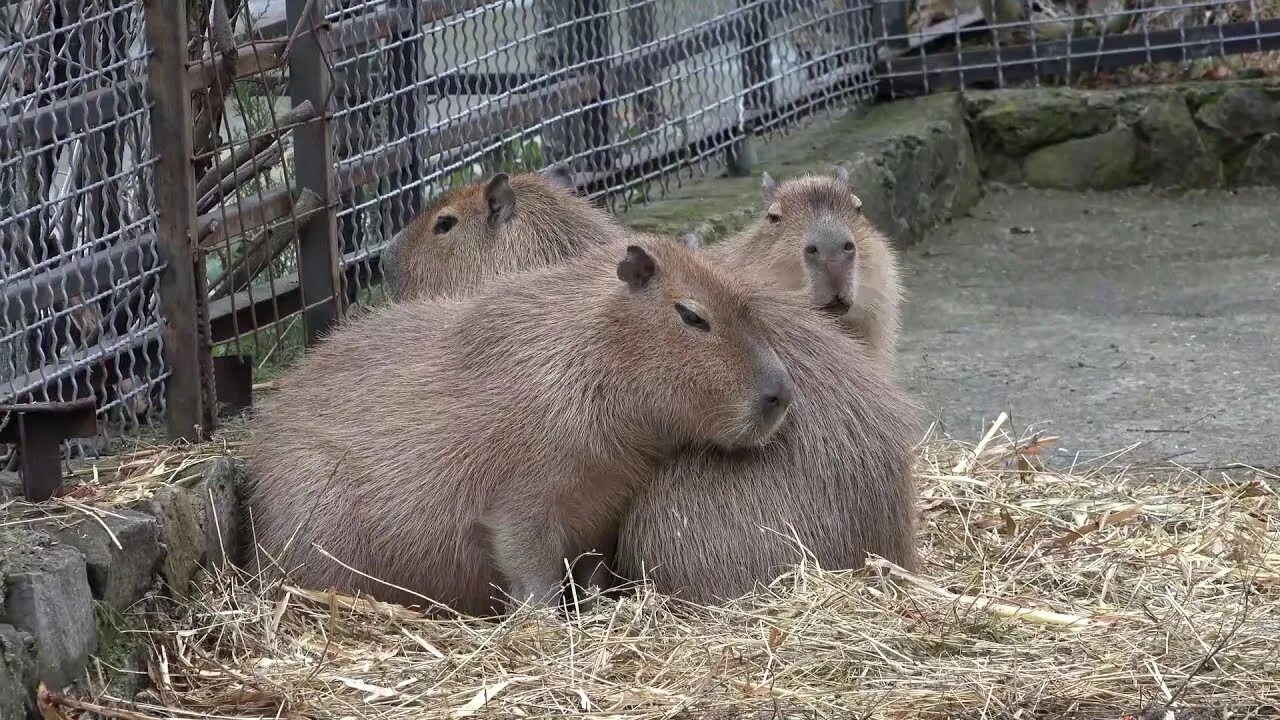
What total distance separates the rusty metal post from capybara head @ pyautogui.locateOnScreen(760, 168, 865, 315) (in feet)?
5.90

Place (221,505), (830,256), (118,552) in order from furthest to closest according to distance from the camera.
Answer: (830,256)
(221,505)
(118,552)

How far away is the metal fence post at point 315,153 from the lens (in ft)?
15.5

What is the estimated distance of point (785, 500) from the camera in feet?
12.4

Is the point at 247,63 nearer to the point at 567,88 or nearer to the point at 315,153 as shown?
the point at 315,153

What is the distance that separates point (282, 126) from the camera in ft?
15.0

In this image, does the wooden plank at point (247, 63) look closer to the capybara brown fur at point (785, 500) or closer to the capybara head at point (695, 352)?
the capybara head at point (695, 352)

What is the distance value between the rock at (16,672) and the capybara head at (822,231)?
2.63 m

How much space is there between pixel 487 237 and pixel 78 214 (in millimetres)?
1301

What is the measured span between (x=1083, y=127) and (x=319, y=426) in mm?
6174

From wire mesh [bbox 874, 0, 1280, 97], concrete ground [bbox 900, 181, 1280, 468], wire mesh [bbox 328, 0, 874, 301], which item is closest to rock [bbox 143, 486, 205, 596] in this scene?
wire mesh [bbox 328, 0, 874, 301]

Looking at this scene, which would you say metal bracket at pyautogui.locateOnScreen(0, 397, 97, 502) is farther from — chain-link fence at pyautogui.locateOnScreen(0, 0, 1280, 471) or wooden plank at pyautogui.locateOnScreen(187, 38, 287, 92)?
wooden plank at pyautogui.locateOnScreen(187, 38, 287, 92)

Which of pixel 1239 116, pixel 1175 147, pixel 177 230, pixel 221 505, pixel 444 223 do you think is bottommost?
pixel 221 505

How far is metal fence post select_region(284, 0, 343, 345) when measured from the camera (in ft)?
15.5

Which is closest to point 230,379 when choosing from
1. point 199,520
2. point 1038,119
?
point 199,520
